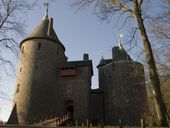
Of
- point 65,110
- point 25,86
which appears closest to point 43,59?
point 25,86

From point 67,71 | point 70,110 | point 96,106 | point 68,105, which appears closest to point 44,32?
point 67,71

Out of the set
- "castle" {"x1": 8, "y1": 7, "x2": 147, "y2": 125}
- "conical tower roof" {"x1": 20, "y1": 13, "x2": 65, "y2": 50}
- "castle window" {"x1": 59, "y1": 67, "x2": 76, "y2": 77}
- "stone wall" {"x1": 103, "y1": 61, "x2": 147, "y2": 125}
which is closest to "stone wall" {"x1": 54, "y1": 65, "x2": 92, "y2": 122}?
"castle" {"x1": 8, "y1": 7, "x2": 147, "y2": 125}

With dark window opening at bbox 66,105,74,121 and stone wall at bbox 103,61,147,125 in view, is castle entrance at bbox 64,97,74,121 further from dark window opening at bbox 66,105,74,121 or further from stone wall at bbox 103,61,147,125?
stone wall at bbox 103,61,147,125

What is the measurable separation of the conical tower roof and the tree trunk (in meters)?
24.7

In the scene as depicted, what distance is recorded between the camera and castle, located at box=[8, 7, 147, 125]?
3095 cm

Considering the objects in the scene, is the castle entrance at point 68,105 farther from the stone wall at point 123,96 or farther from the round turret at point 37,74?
the stone wall at point 123,96

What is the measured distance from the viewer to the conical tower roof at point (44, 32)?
34156mm

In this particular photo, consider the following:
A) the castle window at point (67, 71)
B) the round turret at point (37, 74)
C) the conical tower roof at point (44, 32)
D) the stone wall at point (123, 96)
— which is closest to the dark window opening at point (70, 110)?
the round turret at point (37, 74)

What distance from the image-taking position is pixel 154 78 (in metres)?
9.66

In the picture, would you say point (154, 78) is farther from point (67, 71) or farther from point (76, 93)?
point (67, 71)

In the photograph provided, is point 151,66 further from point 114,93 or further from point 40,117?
point 114,93

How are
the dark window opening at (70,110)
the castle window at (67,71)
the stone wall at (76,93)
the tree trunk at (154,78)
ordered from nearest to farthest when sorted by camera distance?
the tree trunk at (154,78)
the stone wall at (76,93)
the dark window opening at (70,110)
the castle window at (67,71)

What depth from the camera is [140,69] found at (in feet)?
68.4

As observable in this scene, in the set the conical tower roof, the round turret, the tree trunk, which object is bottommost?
the tree trunk
